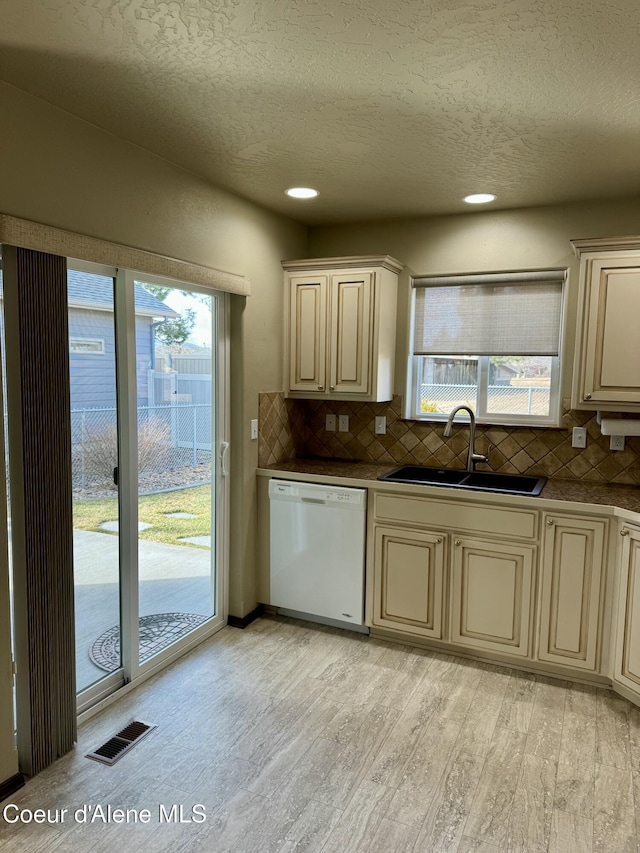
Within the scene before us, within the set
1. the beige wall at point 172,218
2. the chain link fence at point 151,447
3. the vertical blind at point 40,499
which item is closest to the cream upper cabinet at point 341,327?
the beige wall at point 172,218

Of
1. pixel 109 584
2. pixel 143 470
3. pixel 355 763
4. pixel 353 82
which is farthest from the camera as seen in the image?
pixel 143 470

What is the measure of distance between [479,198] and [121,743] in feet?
10.5

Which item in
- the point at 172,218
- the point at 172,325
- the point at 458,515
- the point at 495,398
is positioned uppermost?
the point at 172,218

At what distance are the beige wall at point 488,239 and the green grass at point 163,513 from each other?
4.90 ft

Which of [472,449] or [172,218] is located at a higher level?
[172,218]

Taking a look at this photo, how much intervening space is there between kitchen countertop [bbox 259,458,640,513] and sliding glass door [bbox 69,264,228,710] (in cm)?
56

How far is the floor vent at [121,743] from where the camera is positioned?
225 centimetres

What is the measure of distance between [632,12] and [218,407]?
248 cm

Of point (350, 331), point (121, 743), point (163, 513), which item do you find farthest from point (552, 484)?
point (121, 743)

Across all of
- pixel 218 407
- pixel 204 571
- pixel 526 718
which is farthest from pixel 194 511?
pixel 526 718

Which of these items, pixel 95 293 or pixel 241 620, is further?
pixel 241 620

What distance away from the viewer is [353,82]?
1894 mm

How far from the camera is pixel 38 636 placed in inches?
85.0

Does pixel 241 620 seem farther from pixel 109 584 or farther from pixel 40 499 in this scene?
pixel 40 499
